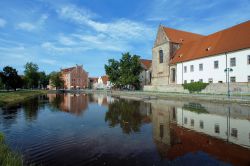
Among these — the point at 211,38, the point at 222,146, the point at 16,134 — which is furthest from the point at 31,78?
the point at 222,146

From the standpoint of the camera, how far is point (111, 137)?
1254cm

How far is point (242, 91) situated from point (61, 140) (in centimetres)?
3092

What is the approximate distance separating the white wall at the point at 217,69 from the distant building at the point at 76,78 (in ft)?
302

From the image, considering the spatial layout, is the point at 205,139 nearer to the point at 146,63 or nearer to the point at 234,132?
the point at 234,132

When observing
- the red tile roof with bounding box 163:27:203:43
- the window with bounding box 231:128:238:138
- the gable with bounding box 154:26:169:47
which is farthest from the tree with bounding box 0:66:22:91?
the window with bounding box 231:128:238:138

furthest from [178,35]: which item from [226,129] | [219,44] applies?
[226,129]

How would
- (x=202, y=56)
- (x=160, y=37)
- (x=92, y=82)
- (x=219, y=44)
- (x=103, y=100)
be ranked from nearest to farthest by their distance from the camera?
(x=103, y=100), (x=219, y=44), (x=202, y=56), (x=160, y=37), (x=92, y=82)

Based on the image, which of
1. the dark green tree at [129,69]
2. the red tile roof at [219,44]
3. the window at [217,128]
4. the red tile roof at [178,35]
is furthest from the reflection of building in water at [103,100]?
the red tile roof at [178,35]

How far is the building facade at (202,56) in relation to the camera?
3916cm

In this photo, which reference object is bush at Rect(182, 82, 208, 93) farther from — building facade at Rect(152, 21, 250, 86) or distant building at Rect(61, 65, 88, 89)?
distant building at Rect(61, 65, 88, 89)

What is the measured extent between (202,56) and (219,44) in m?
4.09

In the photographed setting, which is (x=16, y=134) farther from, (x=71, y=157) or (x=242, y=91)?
(x=242, y=91)

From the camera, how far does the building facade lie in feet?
128

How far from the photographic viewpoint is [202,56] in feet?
157
